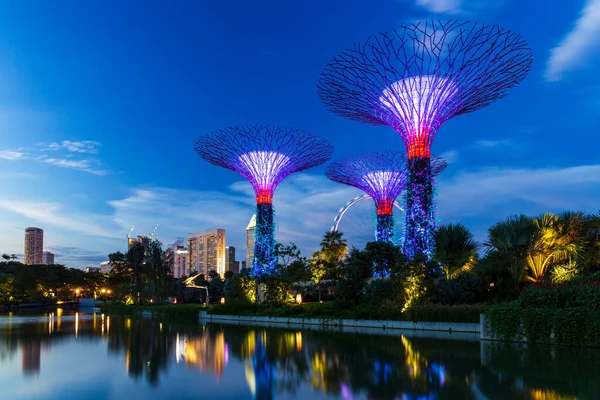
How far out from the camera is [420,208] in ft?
103

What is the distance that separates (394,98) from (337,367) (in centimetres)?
2011

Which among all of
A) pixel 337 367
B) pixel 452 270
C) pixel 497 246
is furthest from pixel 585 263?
pixel 337 367

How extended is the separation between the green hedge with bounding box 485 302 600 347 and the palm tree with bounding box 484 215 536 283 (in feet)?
19.9

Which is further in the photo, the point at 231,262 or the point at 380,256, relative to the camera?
the point at 231,262

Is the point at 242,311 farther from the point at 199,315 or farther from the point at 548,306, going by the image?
the point at 548,306

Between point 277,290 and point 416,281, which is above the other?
point 416,281

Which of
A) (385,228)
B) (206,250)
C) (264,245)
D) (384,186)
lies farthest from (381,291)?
(206,250)

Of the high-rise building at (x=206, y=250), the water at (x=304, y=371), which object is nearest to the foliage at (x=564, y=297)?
the water at (x=304, y=371)

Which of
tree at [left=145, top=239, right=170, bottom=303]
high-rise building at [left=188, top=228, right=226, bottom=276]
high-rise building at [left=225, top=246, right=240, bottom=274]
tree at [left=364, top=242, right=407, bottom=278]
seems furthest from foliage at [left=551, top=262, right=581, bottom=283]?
high-rise building at [left=225, top=246, right=240, bottom=274]

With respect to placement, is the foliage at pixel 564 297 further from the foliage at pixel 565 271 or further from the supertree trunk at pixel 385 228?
the supertree trunk at pixel 385 228

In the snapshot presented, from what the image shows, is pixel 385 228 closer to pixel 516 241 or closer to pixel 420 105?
pixel 420 105

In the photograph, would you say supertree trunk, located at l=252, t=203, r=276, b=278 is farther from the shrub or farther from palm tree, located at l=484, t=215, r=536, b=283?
palm tree, located at l=484, t=215, r=536, b=283

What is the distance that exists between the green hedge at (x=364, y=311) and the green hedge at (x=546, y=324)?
10.4 ft

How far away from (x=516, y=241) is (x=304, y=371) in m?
15.2
